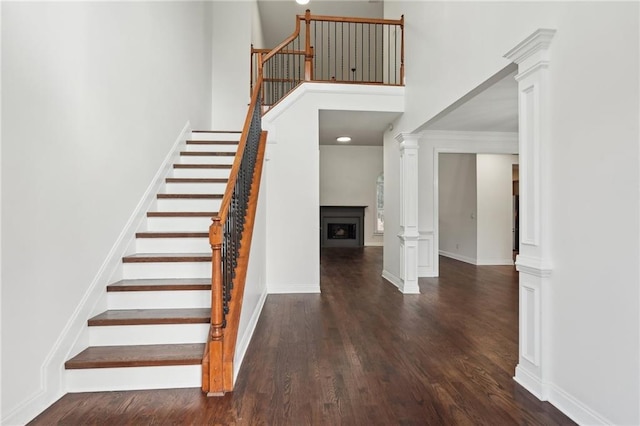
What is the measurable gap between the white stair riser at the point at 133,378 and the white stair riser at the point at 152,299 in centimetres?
54

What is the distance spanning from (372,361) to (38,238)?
222cm

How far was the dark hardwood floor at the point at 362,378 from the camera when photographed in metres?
1.85

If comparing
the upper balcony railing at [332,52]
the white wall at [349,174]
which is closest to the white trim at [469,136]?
the upper balcony railing at [332,52]

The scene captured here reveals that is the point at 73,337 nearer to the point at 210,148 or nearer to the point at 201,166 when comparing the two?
the point at 201,166

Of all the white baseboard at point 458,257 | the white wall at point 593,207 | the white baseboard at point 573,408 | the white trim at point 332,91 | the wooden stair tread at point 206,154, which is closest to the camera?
the white wall at point 593,207

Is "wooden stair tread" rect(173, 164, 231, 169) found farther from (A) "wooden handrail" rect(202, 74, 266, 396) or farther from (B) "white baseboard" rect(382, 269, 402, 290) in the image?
(B) "white baseboard" rect(382, 269, 402, 290)

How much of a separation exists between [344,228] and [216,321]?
861 centimetres

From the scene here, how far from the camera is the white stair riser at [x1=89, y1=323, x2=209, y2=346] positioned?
91.7 inches

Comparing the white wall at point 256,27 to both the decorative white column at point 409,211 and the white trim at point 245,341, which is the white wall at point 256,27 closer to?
the decorative white column at point 409,211

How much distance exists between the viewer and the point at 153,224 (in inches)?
132

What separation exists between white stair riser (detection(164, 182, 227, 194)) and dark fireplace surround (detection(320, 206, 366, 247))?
677 cm

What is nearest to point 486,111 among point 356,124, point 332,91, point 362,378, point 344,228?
point 332,91

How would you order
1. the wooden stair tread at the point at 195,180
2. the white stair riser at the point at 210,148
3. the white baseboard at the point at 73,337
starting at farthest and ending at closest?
the white stair riser at the point at 210,148 → the wooden stair tread at the point at 195,180 → the white baseboard at the point at 73,337

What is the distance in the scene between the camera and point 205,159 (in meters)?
4.34
